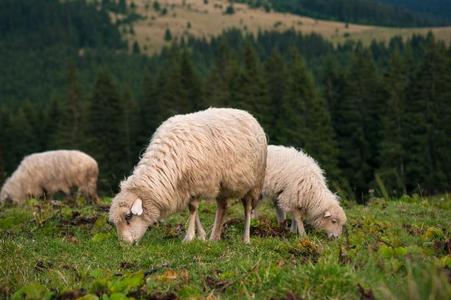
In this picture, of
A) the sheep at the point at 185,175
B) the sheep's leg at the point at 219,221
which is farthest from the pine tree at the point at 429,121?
the sheep at the point at 185,175

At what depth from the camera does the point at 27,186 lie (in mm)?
21188

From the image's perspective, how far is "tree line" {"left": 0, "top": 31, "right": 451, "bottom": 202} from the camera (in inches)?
1938

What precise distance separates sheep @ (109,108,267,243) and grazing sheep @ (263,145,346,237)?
212cm

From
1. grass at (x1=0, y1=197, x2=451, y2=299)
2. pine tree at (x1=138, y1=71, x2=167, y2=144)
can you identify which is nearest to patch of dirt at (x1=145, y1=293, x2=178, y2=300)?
grass at (x1=0, y1=197, x2=451, y2=299)

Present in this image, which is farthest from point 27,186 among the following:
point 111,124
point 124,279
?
point 111,124

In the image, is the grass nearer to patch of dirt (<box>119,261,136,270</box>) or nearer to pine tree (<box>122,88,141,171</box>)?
patch of dirt (<box>119,261,136,270</box>)

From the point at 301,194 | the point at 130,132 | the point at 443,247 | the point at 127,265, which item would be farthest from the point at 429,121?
the point at 127,265

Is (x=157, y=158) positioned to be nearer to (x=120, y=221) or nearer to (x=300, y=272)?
(x=120, y=221)

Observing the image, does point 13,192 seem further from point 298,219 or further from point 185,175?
point 185,175

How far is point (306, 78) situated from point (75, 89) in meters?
23.9

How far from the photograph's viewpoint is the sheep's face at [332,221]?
449 inches

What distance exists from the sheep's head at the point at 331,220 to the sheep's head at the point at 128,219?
3788 millimetres

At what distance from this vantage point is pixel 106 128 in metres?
55.8

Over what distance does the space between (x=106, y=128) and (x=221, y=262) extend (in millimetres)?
50242
